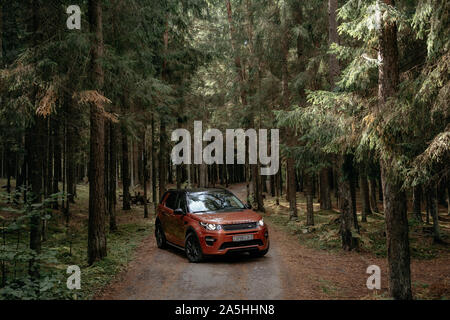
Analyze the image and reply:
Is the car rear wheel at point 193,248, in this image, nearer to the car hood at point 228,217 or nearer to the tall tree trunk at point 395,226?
the car hood at point 228,217

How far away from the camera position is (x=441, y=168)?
6.46 metres

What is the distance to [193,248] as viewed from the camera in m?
9.36

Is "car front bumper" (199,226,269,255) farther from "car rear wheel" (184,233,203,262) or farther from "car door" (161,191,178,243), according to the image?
"car door" (161,191,178,243)

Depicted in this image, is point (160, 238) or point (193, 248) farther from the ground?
point (193, 248)

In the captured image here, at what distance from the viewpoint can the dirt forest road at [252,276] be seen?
6738 millimetres

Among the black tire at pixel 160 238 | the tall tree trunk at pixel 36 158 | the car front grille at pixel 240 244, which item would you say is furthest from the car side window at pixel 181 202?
the tall tree trunk at pixel 36 158

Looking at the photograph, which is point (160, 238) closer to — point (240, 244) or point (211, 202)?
point (211, 202)

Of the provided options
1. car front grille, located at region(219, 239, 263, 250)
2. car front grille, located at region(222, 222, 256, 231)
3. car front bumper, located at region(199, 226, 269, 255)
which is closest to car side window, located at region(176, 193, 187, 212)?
car front bumper, located at region(199, 226, 269, 255)

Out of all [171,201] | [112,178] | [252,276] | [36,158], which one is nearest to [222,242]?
[252,276]

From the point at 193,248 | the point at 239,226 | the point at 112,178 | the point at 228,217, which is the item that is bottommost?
the point at 193,248

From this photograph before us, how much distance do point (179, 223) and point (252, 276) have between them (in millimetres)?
3226

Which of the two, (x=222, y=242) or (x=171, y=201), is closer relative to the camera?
(x=222, y=242)

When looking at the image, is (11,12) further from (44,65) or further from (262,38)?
(262,38)

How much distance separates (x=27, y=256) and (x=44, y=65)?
474 cm
